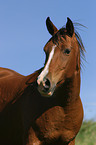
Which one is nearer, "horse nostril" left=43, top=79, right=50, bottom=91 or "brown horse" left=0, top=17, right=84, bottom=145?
"horse nostril" left=43, top=79, right=50, bottom=91

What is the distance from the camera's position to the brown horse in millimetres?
3503

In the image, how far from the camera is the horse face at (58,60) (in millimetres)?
3266

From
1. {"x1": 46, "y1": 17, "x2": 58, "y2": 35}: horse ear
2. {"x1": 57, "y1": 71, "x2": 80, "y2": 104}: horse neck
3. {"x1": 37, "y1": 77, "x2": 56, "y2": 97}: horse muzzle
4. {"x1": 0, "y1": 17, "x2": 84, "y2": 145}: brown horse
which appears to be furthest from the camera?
{"x1": 46, "y1": 17, "x2": 58, "y2": 35}: horse ear

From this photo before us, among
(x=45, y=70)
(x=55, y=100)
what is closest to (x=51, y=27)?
(x=45, y=70)

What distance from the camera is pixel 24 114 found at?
3967 mm

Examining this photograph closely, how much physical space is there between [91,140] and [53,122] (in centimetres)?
466

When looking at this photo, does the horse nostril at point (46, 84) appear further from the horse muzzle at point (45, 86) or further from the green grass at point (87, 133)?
the green grass at point (87, 133)

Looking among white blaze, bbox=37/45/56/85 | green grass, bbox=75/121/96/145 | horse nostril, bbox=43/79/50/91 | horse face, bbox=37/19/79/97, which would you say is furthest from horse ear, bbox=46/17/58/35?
green grass, bbox=75/121/96/145

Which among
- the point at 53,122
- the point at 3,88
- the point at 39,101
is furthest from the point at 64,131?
the point at 3,88

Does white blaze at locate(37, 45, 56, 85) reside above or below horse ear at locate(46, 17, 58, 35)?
below

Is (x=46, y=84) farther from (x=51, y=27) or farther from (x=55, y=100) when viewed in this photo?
(x=51, y=27)

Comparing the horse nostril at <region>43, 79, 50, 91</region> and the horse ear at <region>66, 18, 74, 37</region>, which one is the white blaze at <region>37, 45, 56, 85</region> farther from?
the horse ear at <region>66, 18, 74, 37</region>

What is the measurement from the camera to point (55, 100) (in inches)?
150

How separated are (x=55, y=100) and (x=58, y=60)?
0.68m
